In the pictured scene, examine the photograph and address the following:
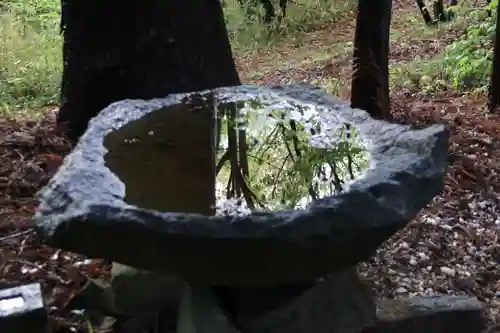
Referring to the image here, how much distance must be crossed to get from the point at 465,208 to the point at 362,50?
3.52 feet

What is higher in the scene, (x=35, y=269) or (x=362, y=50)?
(x=362, y=50)

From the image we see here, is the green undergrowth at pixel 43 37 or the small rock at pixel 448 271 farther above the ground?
the green undergrowth at pixel 43 37

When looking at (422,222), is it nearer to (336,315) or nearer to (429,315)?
(429,315)

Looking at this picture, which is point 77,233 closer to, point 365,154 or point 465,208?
point 365,154

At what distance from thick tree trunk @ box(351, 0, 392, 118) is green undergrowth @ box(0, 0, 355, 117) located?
8.85 ft

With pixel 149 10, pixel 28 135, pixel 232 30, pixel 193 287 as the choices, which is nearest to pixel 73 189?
pixel 193 287

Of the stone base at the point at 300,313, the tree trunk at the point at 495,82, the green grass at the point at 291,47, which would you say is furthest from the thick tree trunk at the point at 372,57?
the stone base at the point at 300,313

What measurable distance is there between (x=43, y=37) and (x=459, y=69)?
4822 mm

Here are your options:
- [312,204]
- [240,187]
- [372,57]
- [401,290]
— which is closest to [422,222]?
[401,290]

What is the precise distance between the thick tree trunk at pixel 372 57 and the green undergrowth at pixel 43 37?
2.70 m

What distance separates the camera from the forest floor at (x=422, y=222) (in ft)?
9.73

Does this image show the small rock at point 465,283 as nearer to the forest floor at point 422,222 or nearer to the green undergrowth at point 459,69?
the forest floor at point 422,222

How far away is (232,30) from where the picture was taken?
983 centimetres

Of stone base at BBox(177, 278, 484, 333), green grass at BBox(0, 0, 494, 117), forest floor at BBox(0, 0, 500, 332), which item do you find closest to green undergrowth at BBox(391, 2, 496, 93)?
green grass at BBox(0, 0, 494, 117)
